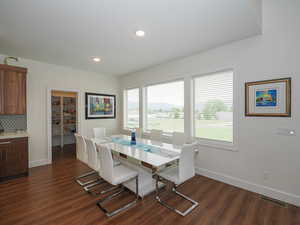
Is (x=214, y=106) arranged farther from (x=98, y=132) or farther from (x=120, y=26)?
(x=98, y=132)

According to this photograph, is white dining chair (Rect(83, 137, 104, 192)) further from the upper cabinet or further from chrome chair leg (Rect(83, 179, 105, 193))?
the upper cabinet

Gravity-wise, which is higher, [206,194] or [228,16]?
[228,16]

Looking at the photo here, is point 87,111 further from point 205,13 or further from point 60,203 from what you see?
point 205,13

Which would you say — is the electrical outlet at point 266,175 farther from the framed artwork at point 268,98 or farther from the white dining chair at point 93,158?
Answer: the white dining chair at point 93,158

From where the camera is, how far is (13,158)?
9.63ft

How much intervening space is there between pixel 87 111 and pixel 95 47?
7.69 feet

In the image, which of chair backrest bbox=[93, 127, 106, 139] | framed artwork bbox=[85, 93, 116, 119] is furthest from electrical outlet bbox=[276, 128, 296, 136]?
framed artwork bbox=[85, 93, 116, 119]

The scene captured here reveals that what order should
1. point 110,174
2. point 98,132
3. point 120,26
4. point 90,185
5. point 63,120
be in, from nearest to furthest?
point 110,174 → point 120,26 → point 90,185 → point 98,132 → point 63,120

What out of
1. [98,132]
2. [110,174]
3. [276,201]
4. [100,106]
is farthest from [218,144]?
[100,106]

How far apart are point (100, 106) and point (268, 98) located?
4.50 meters

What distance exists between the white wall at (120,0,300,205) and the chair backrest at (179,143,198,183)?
1.15m

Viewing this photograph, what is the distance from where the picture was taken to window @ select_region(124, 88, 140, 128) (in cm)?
489

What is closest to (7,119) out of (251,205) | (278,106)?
(251,205)

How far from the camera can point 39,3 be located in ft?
5.51
